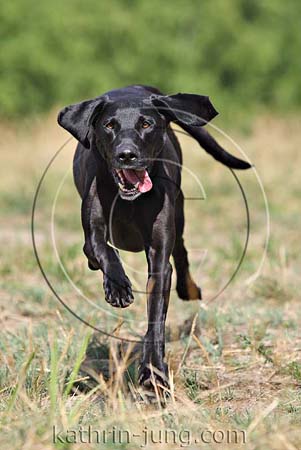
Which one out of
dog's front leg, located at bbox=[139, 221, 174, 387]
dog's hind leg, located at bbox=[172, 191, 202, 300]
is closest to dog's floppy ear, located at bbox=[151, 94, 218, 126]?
dog's front leg, located at bbox=[139, 221, 174, 387]

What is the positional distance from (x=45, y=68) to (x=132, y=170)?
16579mm

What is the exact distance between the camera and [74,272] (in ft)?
20.9

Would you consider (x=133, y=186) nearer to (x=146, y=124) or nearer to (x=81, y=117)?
(x=146, y=124)

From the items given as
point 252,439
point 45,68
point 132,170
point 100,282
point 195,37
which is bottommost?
point 252,439

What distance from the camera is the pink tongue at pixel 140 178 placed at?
12.7 ft

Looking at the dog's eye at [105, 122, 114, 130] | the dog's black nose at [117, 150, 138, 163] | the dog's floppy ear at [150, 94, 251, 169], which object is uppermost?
the dog's floppy ear at [150, 94, 251, 169]

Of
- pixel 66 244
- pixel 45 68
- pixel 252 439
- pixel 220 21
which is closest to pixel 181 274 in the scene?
pixel 252 439

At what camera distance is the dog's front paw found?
12.2 feet

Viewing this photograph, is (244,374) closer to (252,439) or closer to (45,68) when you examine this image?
(252,439)

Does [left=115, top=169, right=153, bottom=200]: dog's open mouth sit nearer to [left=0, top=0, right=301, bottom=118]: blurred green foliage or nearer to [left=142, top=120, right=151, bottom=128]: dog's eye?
[left=142, top=120, right=151, bottom=128]: dog's eye

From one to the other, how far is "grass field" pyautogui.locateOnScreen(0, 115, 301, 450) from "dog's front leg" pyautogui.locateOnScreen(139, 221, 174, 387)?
0.10m

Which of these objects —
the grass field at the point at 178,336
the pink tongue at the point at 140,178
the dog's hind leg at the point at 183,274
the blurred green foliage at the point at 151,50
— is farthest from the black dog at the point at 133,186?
the blurred green foliage at the point at 151,50

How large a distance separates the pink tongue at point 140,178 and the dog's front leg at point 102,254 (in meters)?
0.24

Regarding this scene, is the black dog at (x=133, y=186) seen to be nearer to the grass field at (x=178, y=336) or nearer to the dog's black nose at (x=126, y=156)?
the dog's black nose at (x=126, y=156)
